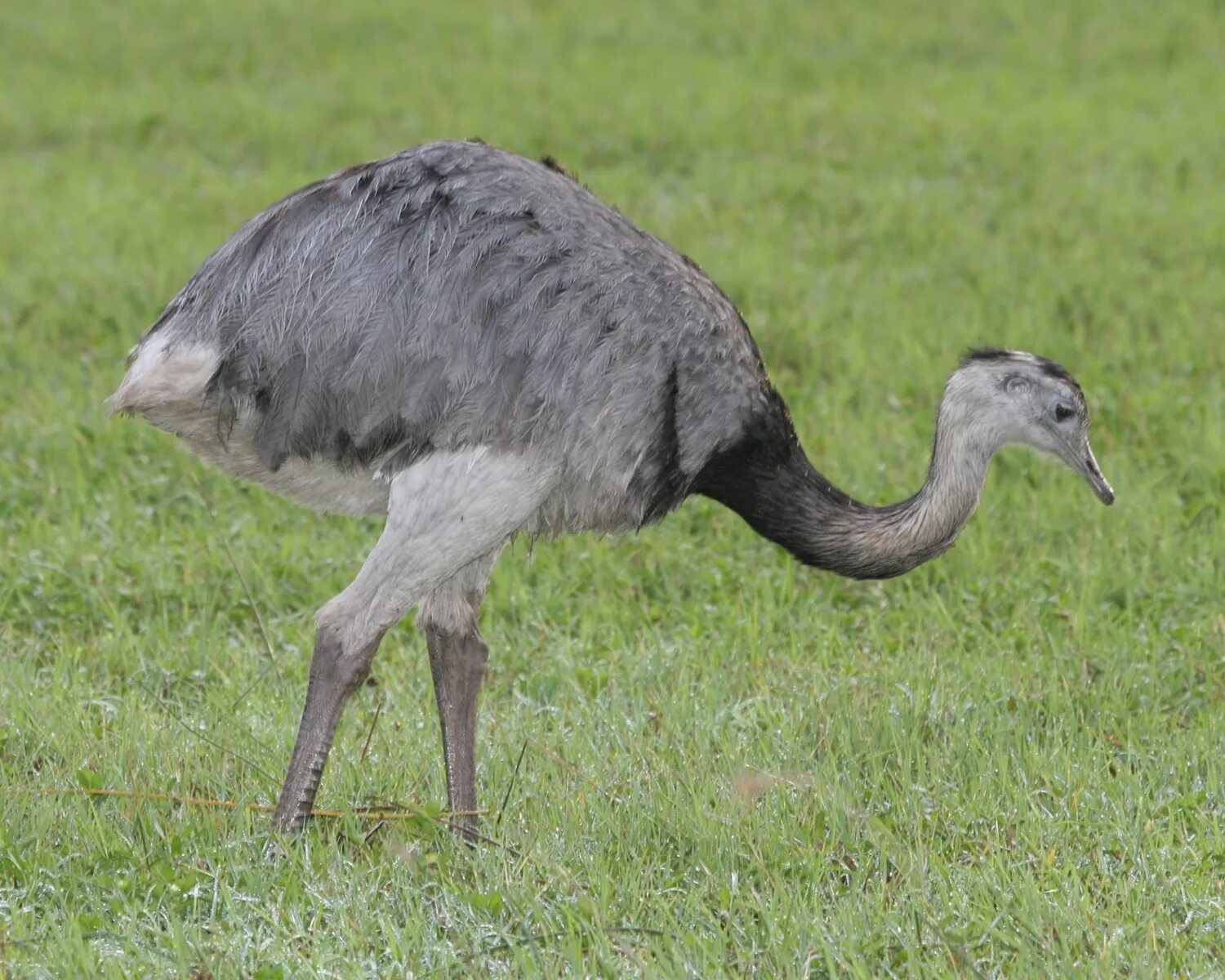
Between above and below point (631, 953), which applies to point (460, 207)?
above

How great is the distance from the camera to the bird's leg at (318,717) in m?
4.40

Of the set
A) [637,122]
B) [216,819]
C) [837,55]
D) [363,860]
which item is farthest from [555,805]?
[837,55]

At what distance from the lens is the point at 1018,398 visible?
5.01m

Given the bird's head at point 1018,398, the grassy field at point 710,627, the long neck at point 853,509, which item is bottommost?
the grassy field at point 710,627

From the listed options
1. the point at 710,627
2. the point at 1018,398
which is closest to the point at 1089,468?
the point at 1018,398

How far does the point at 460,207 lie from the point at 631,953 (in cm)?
192

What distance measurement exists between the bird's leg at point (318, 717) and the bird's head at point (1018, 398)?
1.76m

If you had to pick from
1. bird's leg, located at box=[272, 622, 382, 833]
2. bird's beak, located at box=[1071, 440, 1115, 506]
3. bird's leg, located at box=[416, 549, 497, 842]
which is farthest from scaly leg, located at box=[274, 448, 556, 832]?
bird's beak, located at box=[1071, 440, 1115, 506]

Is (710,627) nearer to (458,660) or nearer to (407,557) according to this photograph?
(458,660)

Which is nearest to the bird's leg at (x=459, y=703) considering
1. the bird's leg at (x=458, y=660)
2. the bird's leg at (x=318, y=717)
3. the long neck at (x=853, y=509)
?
the bird's leg at (x=458, y=660)

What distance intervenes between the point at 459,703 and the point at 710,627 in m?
1.33

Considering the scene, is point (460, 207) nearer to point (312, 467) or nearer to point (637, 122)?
point (312, 467)

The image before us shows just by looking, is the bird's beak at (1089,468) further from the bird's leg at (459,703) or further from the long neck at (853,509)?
the bird's leg at (459,703)

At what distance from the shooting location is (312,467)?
4633 millimetres
